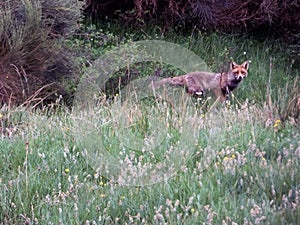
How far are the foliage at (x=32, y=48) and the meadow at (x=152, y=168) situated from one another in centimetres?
141

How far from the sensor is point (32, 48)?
8172 mm

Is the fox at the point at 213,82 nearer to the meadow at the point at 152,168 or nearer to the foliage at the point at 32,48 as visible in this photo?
the foliage at the point at 32,48

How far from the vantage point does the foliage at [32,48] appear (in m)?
7.84

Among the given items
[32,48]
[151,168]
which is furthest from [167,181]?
[32,48]

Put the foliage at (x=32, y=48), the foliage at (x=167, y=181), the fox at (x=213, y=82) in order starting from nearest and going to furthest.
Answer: the foliage at (x=167, y=181)
the foliage at (x=32, y=48)
the fox at (x=213, y=82)

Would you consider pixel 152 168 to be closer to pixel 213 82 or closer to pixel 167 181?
pixel 167 181

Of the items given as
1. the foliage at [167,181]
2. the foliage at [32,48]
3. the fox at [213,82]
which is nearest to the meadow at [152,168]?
the foliage at [167,181]

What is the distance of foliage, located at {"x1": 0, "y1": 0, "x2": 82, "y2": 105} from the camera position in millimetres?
7844

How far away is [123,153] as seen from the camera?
5.02 m

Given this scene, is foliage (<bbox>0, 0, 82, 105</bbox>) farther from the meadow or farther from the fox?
the fox

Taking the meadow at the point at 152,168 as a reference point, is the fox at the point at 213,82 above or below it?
below

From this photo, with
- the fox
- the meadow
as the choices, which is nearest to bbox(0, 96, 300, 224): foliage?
the meadow

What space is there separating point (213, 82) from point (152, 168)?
190 inches

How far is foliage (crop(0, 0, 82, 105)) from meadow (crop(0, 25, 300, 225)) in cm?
141
